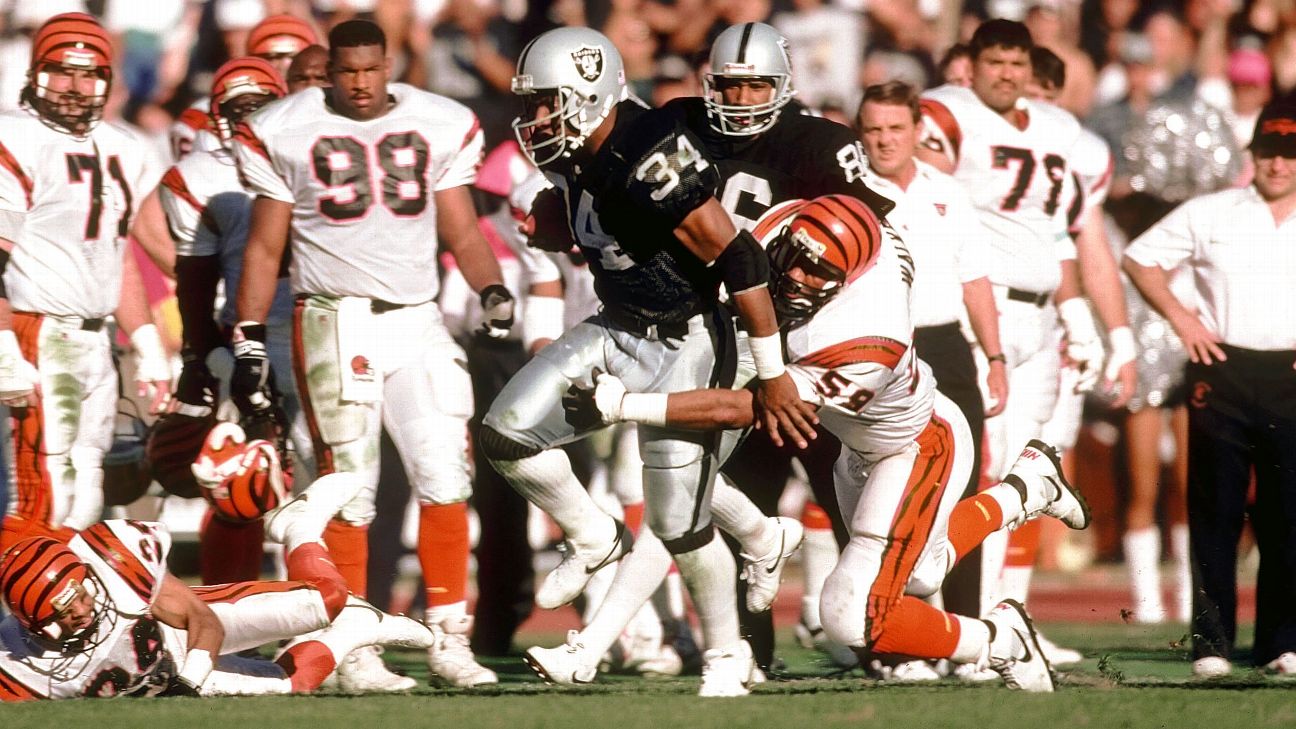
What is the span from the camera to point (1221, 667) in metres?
6.91

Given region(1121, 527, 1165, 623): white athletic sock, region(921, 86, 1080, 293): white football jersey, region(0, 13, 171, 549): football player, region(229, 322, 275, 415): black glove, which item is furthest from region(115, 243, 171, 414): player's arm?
region(1121, 527, 1165, 623): white athletic sock

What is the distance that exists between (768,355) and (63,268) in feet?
8.53

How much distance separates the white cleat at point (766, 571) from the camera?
6.34 m

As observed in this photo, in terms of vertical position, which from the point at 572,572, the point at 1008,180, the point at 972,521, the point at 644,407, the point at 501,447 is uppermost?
the point at 1008,180

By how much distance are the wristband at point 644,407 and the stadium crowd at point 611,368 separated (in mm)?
14

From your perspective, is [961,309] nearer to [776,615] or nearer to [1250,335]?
[1250,335]

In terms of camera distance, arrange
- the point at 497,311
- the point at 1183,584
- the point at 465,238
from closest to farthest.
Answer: the point at 497,311 < the point at 465,238 < the point at 1183,584

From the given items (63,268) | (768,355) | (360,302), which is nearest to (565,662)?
(768,355)

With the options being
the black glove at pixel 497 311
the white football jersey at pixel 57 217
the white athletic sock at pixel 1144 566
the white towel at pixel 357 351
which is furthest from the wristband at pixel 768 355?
the white athletic sock at pixel 1144 566

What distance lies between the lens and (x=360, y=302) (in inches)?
268

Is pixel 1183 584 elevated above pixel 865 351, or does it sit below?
below

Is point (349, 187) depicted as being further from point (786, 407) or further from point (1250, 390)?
point (1250, 390)

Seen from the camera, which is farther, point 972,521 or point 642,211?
point 972,521

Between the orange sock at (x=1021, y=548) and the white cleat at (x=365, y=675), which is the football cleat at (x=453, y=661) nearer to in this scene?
the white cleat at (x=365, y=675)
